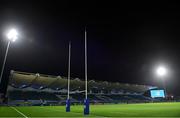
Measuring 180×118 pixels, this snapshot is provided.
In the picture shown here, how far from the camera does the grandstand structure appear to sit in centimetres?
6035

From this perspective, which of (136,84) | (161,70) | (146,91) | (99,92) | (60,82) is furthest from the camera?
(146,91)

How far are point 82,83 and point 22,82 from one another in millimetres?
20029

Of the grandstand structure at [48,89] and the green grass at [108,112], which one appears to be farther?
the grandstand structure at [48,89]

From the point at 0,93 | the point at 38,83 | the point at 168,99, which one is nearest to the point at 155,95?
the point at 168,99

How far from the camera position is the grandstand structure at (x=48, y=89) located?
60.3 meters

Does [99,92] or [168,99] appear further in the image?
[99,92]

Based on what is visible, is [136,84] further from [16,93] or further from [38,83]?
[16,93]

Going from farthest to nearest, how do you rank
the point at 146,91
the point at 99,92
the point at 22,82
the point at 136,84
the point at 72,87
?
the point at 146,91, the point at 136,84, the point at 99,92, the point at 72,87, the point at 22,82

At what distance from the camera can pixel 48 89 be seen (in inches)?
2849

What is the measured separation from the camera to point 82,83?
72250mm

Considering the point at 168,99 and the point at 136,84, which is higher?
the point at 136,84

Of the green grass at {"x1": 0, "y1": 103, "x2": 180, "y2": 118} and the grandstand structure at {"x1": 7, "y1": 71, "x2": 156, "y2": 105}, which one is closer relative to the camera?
the green grass at {"x1": 0, "y1": 103, "x2": 180, "y2": 118}

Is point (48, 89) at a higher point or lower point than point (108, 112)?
higher

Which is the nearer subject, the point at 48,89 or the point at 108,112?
the point at 108,112
